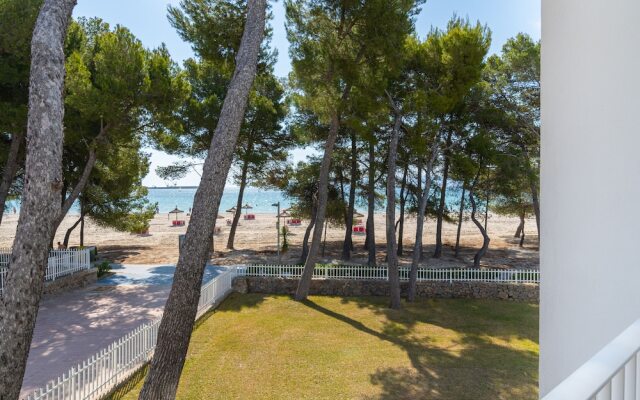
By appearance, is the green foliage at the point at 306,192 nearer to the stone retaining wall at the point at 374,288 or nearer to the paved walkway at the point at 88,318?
the stone retaining wall at the point at 374,288

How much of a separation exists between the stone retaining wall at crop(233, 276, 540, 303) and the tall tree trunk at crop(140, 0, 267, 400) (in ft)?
29.0

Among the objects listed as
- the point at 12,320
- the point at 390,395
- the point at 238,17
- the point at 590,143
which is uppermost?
the point at 238,17

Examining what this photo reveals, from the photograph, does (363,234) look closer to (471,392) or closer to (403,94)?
(403,94)

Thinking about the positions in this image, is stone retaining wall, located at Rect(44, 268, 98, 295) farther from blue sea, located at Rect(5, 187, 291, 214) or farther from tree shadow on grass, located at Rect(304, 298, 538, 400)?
blue sea, located at Rect(5, 187, 291, 214)

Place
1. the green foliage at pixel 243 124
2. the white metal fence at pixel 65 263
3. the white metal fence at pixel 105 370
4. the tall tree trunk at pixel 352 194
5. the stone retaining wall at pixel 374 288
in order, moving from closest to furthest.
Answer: the white metal fence at pixel 105 370, the white metal fence at pixel 65 263, the stone retaining wall at pixel 374 288, the green foliage at pixel 243 124, the tall tree trunk at pixel 352 194

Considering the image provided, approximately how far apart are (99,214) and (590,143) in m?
19.0

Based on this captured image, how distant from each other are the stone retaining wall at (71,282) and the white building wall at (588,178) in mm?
12814

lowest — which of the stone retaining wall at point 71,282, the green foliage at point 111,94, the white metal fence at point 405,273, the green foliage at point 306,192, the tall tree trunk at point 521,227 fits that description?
the stone retaining wall at point 71,282

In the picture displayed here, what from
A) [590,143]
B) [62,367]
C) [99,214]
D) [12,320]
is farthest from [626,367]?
[99,214]

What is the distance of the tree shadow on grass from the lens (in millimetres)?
6395

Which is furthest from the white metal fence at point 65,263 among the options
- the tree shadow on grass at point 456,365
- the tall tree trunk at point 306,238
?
the tree shadow on grass at point 456,365

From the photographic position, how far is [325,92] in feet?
37.1

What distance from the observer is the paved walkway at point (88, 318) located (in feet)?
22.6

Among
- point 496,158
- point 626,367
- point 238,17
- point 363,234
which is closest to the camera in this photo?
point 626,367
